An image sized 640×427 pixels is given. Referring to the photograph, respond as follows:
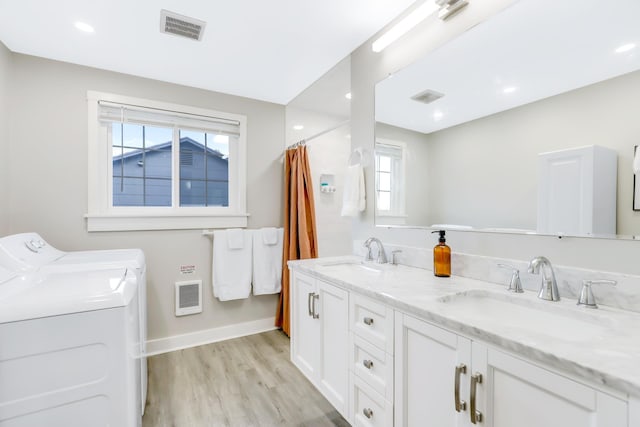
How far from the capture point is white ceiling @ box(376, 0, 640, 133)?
3.29 feet

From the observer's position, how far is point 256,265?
9.75 ft

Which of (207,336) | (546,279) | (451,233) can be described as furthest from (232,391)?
(546,279)

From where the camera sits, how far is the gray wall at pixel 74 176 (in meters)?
2.17

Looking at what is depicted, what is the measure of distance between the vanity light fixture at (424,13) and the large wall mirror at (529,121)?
0.53 ft

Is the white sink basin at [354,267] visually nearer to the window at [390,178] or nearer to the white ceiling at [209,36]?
the window at [390,178]

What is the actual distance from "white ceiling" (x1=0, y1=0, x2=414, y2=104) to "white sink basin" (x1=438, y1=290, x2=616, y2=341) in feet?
5.18

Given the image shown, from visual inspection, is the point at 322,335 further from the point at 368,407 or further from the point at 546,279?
the point at 546,279

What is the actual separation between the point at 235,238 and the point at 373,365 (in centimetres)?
195

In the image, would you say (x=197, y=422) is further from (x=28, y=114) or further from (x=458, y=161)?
(x=28, y=114)

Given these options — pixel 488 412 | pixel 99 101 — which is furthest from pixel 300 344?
pixel 99 101

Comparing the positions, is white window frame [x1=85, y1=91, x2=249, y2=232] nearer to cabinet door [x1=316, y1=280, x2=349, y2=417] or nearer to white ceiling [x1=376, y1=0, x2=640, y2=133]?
cabinet door [x1=316, y1=280, x2=349, y2=417]

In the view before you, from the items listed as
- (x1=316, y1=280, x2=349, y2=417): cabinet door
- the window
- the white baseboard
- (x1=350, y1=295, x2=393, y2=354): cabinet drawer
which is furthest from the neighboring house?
(x1=350, y1=295, x2=393, y2=354): cabinet drawer

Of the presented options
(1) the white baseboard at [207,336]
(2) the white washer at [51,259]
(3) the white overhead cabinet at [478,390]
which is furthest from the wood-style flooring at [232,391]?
(3) the white overhead cabinet at [478,390]

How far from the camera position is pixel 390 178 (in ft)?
6.24
